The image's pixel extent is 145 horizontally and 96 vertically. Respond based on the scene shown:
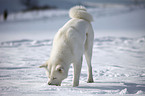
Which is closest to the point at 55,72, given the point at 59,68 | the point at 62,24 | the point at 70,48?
the point at 59,68

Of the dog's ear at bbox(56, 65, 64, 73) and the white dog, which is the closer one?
the dog's ear at bbox(56, 65, 64, 73)

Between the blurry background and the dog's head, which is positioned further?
the blurry background

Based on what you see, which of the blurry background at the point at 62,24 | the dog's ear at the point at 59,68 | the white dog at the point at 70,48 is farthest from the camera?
the blurry background at the point at 62,24

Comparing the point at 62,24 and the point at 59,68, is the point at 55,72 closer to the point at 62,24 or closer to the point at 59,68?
the point at 59,68

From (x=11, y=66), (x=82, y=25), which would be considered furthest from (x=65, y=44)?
(x=11, y=66)

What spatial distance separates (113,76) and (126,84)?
2.57 feet

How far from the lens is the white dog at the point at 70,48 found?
364cm

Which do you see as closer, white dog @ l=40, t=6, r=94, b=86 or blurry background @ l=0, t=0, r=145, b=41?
white dog @ l=40, t=6, r=94, b=86

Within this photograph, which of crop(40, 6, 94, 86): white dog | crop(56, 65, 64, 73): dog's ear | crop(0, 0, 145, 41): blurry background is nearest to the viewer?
crop(56, 65, 64, 73): dog's ear

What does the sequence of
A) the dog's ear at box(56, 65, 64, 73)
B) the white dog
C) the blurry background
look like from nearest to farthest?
the dog's ear at box(56, 65, 64, 73)
the white dog
the blurry background

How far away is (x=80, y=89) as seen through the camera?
12.2 feet

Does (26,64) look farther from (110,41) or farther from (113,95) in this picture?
(110,41)

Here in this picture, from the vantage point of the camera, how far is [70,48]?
400 cm

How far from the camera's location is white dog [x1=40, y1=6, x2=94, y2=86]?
3641 millimetres
